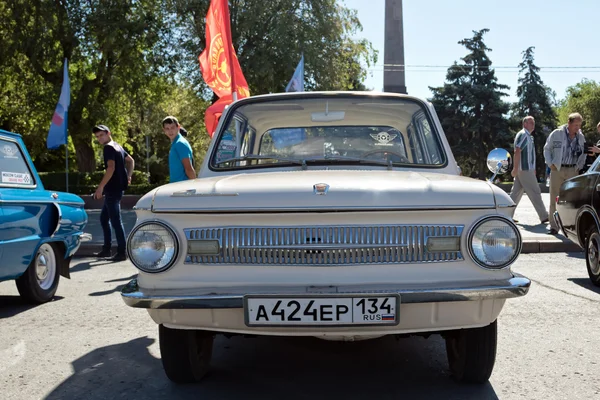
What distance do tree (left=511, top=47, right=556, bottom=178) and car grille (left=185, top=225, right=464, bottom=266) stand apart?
5613 centimetres

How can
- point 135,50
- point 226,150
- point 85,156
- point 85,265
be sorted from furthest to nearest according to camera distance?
point 85,156 → point 135,50 → point 85,265 → point 226,150

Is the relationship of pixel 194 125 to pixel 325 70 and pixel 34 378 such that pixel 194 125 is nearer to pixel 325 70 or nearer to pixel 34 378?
pixel 325 70

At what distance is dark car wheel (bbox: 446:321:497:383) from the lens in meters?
3.56

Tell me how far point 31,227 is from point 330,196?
378 cm

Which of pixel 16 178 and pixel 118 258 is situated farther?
pixel 118 258

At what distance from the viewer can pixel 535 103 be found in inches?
2299

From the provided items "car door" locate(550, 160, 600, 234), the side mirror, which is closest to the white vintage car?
the side mirror

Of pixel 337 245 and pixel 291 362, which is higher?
pixel 337 245

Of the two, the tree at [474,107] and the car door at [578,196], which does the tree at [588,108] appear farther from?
the car door at [578,196]

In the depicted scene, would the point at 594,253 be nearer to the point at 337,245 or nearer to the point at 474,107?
the point at 337,245

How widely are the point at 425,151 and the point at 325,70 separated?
858 inches

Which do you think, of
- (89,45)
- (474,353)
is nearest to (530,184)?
(474,353)

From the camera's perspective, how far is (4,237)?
5625 mm

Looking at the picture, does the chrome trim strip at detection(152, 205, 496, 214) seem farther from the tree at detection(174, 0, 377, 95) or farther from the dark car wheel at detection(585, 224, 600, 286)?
the tree at detection(174, 0, 377, 95)
